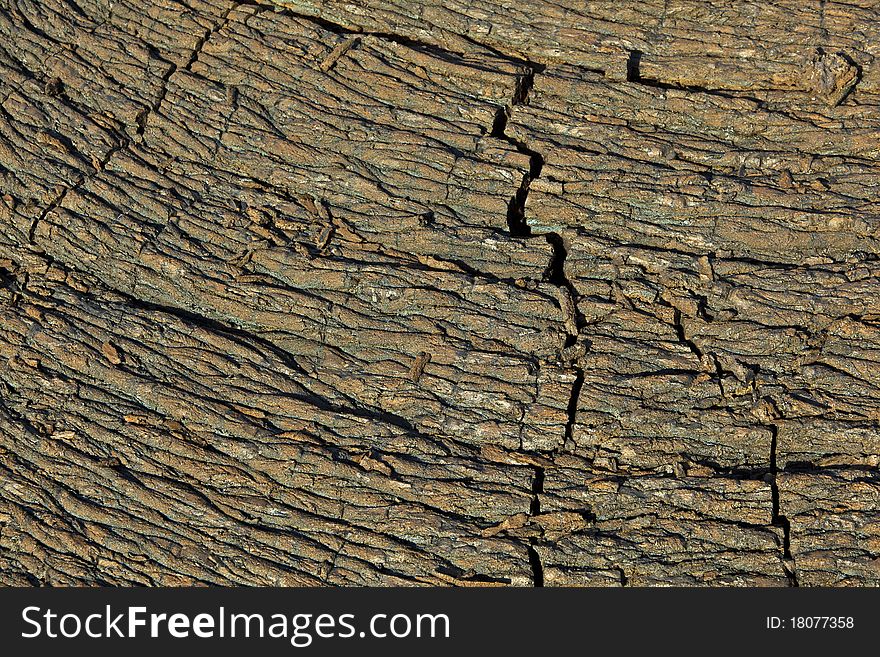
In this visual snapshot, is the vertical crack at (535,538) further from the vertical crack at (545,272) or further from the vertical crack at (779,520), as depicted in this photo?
the vertical crack at (779,520)

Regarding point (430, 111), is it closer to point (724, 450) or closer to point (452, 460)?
point (452, 460)

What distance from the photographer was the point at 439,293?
732cm

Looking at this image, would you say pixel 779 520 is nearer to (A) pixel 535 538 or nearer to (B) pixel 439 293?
(A) pixel 535 538

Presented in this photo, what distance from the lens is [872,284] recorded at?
707 cm

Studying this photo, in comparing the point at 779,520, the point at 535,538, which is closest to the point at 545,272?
the point at 535,538

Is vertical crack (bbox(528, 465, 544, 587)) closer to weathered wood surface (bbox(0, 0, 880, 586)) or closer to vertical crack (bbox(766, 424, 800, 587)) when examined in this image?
weathered wood surface (bbox(0, 0, 880, 586))

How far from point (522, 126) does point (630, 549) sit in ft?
10.8

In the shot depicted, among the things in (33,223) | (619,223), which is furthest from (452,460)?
(33,223)

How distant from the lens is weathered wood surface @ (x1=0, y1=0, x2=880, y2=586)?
6605 mm

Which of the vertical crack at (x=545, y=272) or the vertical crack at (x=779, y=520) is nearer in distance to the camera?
the vertical crack at (x=779, y=520)

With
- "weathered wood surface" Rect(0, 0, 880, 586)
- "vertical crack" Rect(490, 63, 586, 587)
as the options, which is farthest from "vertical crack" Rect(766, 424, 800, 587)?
"vertical crack" Rect(490, 63, 586, 587)

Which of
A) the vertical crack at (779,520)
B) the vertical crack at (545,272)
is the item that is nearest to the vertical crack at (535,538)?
the vertical crack at (545,272)

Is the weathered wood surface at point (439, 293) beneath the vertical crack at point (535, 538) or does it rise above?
above

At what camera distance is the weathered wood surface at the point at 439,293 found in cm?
661
